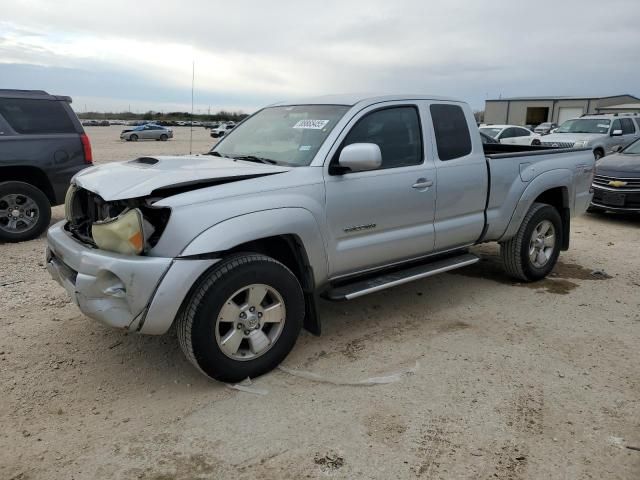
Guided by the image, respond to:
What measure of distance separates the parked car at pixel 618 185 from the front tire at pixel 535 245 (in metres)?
4.11

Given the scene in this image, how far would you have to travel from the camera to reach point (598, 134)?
1589 cm

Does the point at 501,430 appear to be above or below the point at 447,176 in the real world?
below

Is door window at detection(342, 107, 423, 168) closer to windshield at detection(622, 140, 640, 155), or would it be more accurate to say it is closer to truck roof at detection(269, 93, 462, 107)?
truck roof at detection(269, 93, 462, 107)

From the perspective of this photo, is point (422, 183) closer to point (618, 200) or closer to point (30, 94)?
point (30, 94)

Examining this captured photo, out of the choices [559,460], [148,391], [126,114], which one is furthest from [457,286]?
[126,114]

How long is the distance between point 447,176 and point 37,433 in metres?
3.41

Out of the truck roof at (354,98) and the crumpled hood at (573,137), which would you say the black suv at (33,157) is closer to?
the truck roof at (354,98)

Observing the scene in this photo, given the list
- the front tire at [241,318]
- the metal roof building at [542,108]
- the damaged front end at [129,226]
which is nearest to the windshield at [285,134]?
the front tire at [241,318]

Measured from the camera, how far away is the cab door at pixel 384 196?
379 cm

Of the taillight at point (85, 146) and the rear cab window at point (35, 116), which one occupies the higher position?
the rear cab window at point (35, 116)

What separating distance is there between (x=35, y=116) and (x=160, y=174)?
489cm

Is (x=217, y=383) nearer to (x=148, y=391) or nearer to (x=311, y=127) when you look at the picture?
(x=148, y=391)

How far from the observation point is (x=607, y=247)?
24.1 ft

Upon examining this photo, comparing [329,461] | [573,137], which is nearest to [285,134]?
[329,461]
